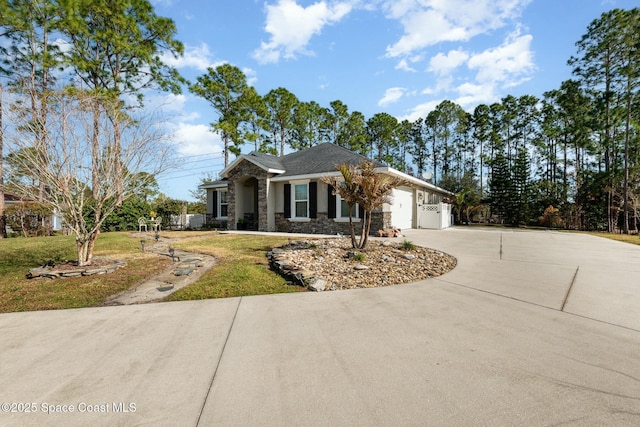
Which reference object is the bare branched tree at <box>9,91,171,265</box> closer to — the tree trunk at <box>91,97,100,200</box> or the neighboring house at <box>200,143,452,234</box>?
the tree trunk at <box>91,97,100,200</box>

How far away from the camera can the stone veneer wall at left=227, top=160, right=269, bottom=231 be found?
14672 mm

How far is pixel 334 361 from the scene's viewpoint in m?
2.47

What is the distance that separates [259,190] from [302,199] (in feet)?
8.41

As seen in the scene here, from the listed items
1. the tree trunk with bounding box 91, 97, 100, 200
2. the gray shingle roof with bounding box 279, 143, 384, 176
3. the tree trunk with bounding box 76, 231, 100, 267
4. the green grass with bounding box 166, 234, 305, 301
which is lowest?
the green grass with bounding box 166, 234, 305, 301

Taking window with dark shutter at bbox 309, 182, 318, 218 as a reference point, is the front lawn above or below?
below

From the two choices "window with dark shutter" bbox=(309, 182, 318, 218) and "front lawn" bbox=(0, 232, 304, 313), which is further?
"window with dark shutter" bbox=(309, 182, 318, 218)

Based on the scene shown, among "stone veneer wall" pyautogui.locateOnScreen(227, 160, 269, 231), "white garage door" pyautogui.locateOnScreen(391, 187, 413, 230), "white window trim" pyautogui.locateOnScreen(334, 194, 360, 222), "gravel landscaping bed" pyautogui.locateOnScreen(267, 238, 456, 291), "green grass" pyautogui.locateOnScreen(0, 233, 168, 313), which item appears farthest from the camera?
"stone veneer wall" pyautogui.locateOnScreen(227, 160, 269, 231)

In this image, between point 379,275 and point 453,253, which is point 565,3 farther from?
point 379,275

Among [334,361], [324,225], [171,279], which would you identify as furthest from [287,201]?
[334,361]

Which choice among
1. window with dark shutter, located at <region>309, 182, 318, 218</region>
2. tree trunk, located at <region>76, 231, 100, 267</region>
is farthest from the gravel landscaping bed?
window with dark shutter, located at <region>309, 182, 318, 218</region>

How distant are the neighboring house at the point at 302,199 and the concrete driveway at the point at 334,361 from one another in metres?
8.26

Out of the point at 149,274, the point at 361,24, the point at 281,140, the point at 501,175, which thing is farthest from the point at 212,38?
the point at 501,175

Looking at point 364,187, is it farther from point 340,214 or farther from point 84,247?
point 84,247

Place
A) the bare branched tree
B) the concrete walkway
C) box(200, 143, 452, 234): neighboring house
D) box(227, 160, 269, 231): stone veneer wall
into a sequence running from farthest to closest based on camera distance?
box(227, 160, 269, 231): stone veneer wall → box(200, 143, 452, 234): neighboring house → the bare branched tree → the concrete walkway
